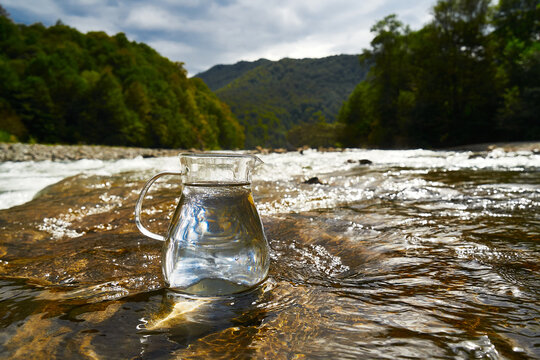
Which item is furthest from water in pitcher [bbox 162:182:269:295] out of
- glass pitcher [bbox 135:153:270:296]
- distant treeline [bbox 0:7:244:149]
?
distant treeline [bbox 0:7:244:149]

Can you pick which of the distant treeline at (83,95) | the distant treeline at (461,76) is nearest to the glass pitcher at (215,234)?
the distant treeline at (461,76)

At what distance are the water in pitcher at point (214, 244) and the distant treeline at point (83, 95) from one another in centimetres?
3601

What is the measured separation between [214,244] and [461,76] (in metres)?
41.7

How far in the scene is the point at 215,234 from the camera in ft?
3.81

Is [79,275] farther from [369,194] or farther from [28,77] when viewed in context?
[28,77]

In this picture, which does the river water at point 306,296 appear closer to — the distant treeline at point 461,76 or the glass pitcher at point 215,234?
the glass pitcher at point 215,234

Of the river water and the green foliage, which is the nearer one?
the river water

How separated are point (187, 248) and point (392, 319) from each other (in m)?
0.71

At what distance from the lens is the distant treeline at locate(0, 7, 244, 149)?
37.4 metres

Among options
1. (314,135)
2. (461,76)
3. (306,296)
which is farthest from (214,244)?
(314,135)

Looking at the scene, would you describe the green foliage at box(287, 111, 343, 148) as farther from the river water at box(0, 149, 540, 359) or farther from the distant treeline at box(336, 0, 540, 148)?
the river water at box(0, 149, 540, 359)

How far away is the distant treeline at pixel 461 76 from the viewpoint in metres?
30.2

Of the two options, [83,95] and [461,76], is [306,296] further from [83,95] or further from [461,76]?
[83,95]

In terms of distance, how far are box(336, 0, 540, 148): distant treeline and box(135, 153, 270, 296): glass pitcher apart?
34147mm
